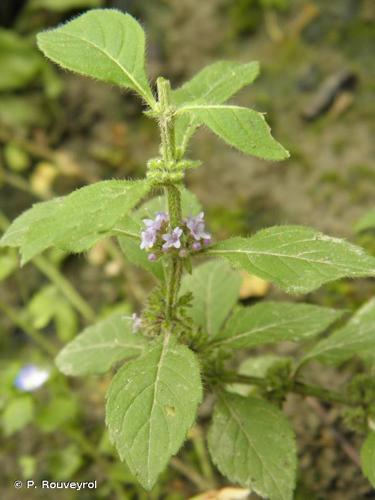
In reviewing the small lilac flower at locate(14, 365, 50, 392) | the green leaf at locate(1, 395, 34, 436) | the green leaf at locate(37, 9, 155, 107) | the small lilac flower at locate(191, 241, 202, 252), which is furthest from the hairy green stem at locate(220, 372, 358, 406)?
the small lilac flower at locate(14, 365, 50, 392)

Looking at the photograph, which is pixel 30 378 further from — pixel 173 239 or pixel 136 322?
pixel 173 239

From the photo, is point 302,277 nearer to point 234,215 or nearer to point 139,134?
point 234,215

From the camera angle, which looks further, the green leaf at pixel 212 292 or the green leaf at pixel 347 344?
the green leaf at pixel 212 292

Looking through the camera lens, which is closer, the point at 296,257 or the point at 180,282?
the point at 296,257

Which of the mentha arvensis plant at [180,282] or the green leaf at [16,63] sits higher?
the green leaf at [16,63]

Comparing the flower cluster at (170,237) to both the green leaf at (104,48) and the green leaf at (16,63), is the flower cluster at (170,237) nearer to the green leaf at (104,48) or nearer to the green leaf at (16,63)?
the green leaf at (104,48)

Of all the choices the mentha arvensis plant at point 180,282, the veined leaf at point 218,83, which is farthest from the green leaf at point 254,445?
the veined leaf at point 218,83

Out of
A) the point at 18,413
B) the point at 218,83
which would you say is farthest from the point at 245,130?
the point at 18,413
